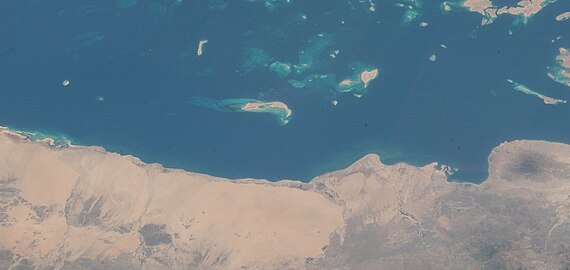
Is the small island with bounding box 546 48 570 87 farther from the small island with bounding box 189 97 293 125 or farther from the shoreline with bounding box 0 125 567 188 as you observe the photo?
the small island with bounding box 189 97 293 125

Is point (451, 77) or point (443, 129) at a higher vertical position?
point (451, 77)

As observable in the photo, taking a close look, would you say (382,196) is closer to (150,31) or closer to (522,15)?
(522,15)

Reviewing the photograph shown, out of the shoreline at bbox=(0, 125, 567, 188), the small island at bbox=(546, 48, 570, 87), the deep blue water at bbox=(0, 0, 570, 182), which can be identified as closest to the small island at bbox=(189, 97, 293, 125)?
the deep blue water at bbox=(0, 0, 570, 182)

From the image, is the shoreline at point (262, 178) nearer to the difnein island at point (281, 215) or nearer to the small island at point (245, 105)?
the difnein island at point (281, 215)

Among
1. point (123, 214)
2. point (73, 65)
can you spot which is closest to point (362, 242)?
point (123, 214)

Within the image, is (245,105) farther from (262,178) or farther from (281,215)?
(281,215)
